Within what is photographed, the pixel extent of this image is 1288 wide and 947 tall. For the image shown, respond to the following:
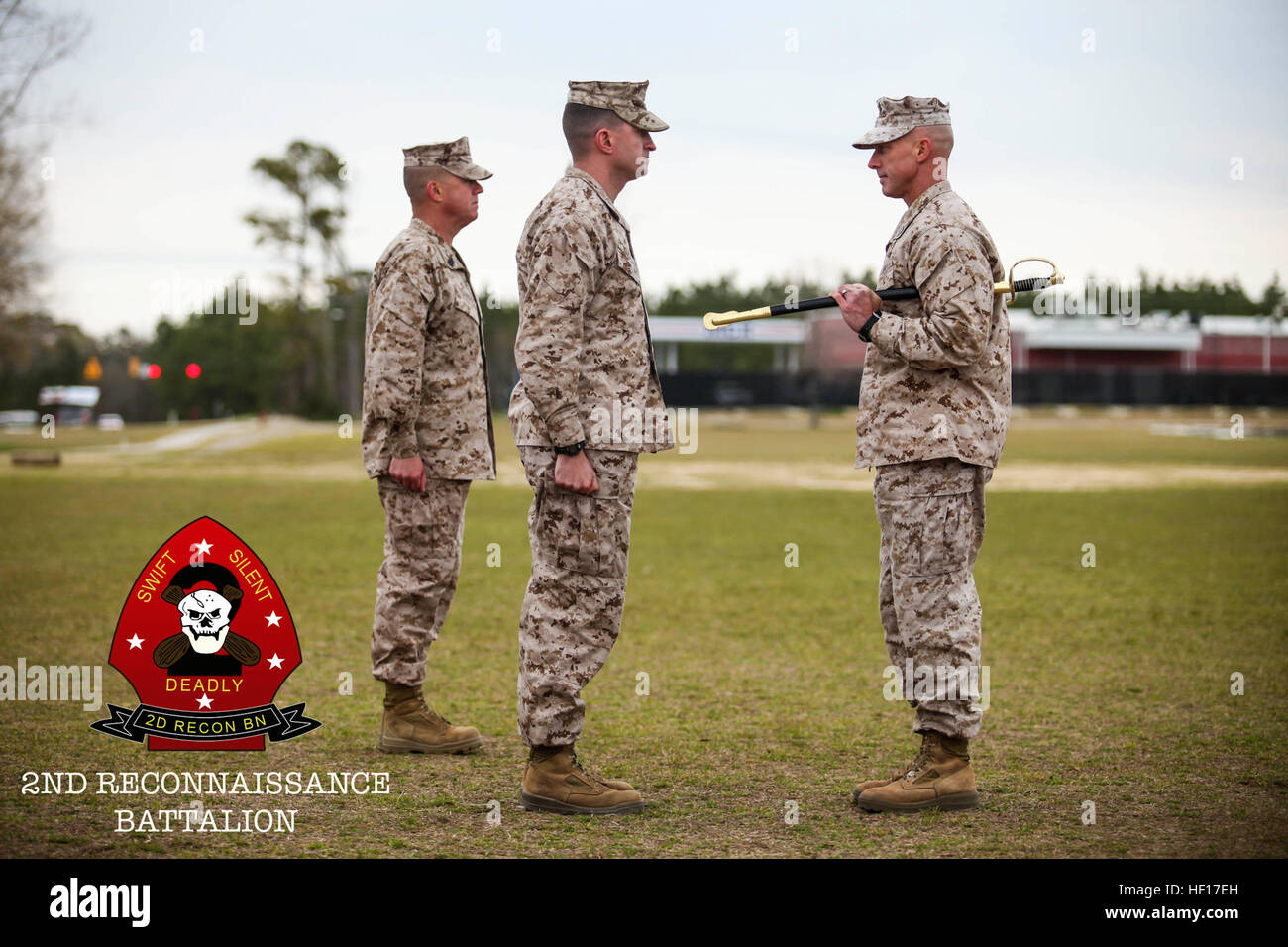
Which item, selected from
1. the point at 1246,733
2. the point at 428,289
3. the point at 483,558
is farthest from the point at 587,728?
the point at 483,558

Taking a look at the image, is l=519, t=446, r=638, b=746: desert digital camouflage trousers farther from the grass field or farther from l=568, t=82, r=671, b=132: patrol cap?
l=568, t=82, r=671, b=132: patrol cap

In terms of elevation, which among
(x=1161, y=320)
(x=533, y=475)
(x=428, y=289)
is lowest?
(x=533, y=475)

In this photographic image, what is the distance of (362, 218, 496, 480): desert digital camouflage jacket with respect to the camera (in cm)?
503

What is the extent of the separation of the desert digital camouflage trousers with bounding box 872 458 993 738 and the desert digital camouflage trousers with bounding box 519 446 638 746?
90 centimetres

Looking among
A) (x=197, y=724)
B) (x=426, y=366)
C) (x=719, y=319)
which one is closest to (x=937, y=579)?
(x=719, y=319)

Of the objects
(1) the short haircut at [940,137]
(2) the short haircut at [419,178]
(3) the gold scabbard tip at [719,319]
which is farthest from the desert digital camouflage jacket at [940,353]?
(2) the short haircut at [419,178]

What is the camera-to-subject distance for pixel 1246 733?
5.30 meters

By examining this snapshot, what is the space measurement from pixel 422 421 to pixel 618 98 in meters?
1.59

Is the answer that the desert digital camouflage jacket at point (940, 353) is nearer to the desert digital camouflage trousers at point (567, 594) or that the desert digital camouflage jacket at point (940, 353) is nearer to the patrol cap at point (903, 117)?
the patrol cap at point (903, 117)

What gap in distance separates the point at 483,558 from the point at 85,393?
277 ft

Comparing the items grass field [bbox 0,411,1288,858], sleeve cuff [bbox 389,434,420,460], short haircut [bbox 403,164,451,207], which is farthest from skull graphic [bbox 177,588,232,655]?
short haircut [bbox 403,164,451,207]

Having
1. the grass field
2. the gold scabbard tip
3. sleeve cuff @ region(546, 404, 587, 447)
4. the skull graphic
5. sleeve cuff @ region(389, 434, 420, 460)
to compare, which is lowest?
the grass field

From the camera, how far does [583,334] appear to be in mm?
4316

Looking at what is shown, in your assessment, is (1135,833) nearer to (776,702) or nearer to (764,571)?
(776,702)
